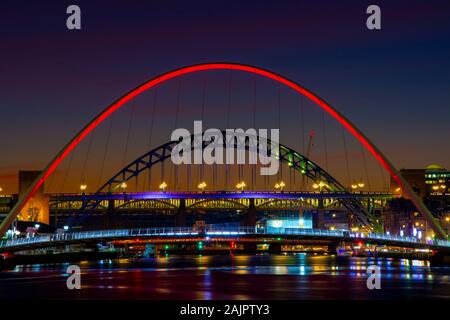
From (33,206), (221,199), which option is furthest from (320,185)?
(33,206)

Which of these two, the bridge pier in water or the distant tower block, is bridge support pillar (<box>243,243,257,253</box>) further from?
the distant tower block

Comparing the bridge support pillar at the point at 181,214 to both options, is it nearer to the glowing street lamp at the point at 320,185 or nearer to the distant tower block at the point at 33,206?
the glowing street lamp at the point at 320,185

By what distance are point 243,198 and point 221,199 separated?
78.9 feet

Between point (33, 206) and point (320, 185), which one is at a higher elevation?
point (320, 185)

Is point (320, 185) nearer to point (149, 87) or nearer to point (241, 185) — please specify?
point (241, 185)

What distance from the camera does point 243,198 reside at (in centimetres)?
15550

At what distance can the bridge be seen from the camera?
86625 millimetres

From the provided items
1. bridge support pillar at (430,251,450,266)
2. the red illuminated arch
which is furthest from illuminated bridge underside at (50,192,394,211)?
the red illuminated arch

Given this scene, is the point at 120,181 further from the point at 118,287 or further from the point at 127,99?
the point at 118,287

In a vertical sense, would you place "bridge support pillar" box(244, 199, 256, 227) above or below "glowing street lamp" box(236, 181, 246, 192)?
below

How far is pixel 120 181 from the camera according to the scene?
162 m

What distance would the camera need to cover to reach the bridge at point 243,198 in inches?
3410

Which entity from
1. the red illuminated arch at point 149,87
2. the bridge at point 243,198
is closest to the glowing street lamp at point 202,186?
the bridge at point 243,198
